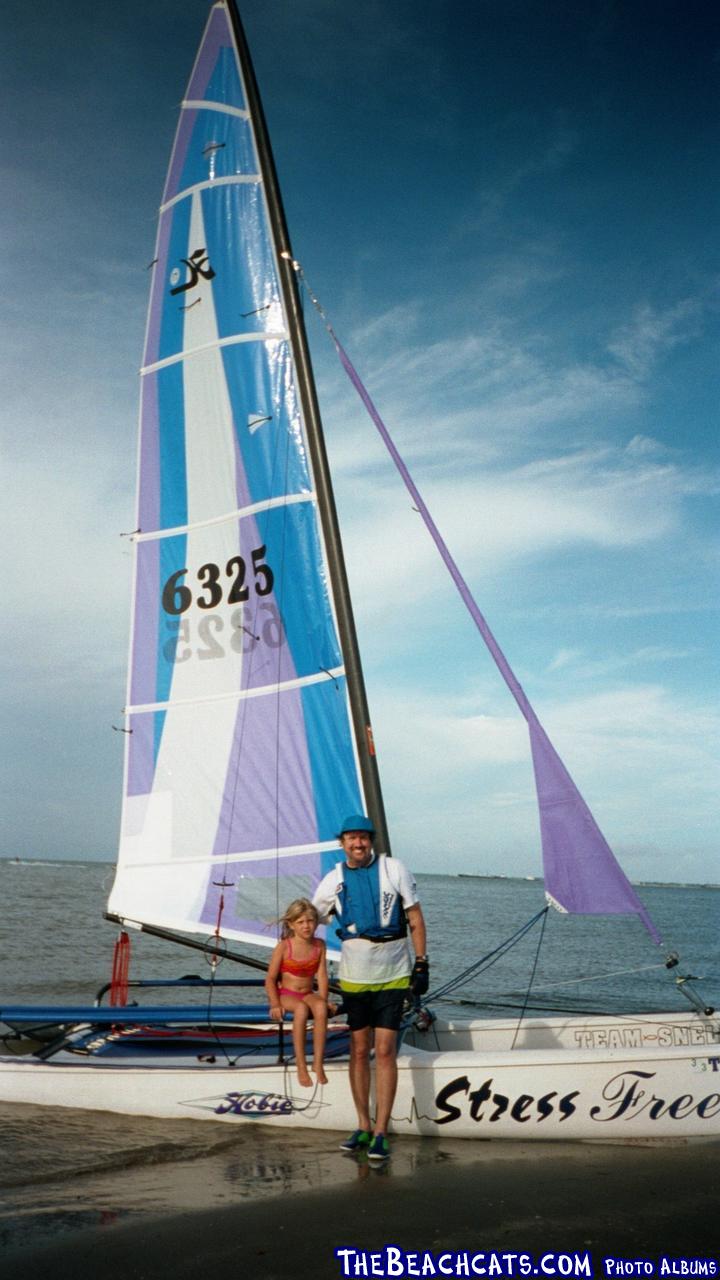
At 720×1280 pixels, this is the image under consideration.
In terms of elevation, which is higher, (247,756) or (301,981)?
(247,756)

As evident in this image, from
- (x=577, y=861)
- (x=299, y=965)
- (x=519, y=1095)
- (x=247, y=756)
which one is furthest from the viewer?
(x=247, y=756)

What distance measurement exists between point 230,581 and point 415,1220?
451 centimetres

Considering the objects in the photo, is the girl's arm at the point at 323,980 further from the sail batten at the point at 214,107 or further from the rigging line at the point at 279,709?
the sail batten at the point at 214,107

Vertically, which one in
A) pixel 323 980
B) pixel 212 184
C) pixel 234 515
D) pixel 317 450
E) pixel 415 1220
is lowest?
pixel 415 1220

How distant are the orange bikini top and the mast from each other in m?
1.01

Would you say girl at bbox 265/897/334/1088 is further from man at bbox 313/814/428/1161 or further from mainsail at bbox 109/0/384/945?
mainsail at bbox 109/0/384/945

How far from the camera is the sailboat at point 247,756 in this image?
4.99 metres

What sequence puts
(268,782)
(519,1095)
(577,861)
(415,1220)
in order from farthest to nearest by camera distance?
(268,782) < (577,861) < (519,1095) < (415,1220)

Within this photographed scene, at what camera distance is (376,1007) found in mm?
4633

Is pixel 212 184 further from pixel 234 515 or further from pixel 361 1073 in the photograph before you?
pixel 361 1073

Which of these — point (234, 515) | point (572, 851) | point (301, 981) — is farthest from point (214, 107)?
point (301, 981)

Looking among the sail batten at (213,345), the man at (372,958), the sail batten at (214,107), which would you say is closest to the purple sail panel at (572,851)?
the man at (372,958)

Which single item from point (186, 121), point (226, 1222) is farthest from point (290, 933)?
point (186, 121)

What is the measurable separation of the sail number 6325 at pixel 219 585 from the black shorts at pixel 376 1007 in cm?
313
